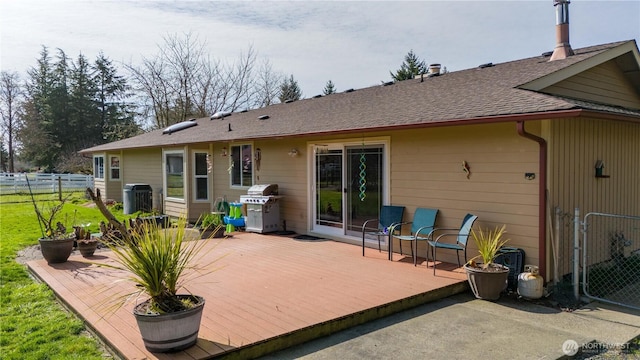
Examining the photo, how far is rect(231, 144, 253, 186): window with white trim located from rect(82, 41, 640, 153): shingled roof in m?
0.45

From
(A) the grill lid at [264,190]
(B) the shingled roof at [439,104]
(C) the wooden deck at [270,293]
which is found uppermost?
(B) the shingled roof at [439,104]

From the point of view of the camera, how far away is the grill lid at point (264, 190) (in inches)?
361

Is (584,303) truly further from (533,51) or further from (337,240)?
(533,51)

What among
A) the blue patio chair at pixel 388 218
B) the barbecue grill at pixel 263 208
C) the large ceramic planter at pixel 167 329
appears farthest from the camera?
the barbecue grill at pixel 263 208

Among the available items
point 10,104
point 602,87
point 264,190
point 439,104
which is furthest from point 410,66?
point 10,104

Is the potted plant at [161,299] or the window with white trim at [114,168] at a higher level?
the window with white trim at [114,168]

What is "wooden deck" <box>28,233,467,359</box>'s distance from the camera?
11.9 ft

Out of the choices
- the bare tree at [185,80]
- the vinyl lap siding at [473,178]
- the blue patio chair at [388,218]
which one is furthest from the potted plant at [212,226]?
the bare tree at [185,80]

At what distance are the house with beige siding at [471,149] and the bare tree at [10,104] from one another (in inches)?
1166

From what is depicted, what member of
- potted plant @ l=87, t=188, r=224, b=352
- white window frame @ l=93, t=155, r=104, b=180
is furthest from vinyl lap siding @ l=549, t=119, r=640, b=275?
white window frame @ l=93, t=155, r=104, b=180

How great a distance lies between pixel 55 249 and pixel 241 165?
4876mm

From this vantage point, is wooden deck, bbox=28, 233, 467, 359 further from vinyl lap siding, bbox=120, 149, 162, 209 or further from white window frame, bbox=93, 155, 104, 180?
white window frame, bbox=93, 155, 104, 180

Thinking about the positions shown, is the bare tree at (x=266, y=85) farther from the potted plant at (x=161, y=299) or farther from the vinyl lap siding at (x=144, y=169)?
the potted plant at (x=161, y=299)

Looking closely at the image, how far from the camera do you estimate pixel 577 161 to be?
573 cm
